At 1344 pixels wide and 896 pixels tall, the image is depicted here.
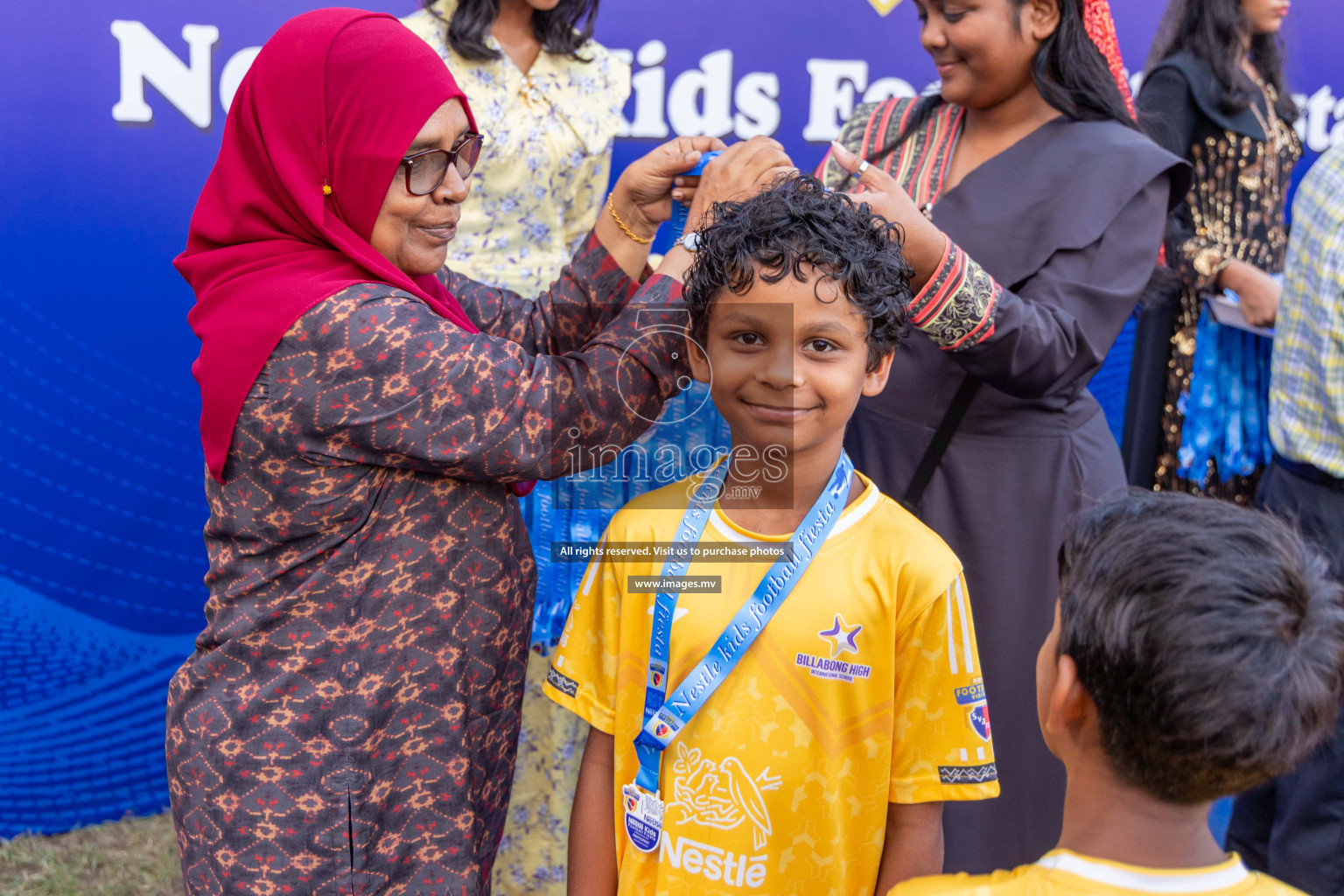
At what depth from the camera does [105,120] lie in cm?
296

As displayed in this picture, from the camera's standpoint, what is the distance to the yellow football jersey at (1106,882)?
Answer: 1.06 meters

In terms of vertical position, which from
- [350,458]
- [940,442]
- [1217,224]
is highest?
[1217,224]

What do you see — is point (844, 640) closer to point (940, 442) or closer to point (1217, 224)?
point (940, 442)

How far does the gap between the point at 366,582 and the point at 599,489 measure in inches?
28.3

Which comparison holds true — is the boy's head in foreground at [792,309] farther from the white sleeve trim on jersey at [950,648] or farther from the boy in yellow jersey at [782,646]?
the white sleeve trim on jersey at [950,648]

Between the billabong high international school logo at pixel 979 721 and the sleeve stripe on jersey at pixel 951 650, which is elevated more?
the sleeve stripe on jersey at pixel 951 650

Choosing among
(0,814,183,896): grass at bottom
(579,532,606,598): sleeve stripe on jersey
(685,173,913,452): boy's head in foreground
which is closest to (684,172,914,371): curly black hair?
(685,173,913,452): boy's head in foreground

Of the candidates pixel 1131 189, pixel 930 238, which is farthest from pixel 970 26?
pixel 930 238

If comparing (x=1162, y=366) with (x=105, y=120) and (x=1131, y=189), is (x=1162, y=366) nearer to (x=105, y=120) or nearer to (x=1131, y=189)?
(x=1131, y=189)

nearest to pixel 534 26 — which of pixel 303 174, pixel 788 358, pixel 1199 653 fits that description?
pixel 303 174

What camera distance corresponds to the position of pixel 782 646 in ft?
4.84

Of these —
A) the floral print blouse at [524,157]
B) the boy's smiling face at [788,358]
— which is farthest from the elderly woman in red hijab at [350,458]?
the floral print blouse at [524,157]

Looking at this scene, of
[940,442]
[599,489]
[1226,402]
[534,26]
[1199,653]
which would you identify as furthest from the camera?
[1226,402]

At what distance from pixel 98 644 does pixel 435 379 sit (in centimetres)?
226
